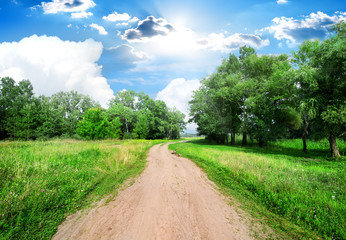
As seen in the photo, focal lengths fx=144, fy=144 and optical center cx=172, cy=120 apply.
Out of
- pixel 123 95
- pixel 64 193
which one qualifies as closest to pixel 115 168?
pixel 64 193

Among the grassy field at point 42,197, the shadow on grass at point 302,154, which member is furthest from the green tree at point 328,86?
the grassy field at point 42,197

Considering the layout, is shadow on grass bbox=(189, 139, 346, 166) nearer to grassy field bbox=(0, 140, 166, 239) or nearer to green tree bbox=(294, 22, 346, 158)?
green tree bbox=(294, 22, 346, 158)

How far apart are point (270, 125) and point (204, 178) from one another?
21.4 metres

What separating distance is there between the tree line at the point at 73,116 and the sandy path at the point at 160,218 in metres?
33.8

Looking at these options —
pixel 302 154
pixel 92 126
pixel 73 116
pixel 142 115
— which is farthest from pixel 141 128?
pixel 302 154

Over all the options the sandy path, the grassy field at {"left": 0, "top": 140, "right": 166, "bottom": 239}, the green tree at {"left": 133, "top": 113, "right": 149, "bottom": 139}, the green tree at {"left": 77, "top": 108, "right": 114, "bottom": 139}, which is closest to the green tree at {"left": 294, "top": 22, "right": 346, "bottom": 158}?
the sandy path

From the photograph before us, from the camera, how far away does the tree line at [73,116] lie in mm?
37750

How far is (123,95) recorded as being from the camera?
6112cm

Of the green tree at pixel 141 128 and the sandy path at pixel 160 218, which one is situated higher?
the green tree at pixel 141 128

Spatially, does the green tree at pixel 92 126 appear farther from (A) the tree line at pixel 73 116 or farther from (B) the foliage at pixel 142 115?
(B) the foliage at pixel 142 115

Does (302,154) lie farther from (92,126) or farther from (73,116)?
(73,116)

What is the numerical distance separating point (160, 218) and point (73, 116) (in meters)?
66.5

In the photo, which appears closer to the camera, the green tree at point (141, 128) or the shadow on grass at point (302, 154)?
the shadow on grass at point (302, 154)

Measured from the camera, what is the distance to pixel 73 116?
57.6 metres
